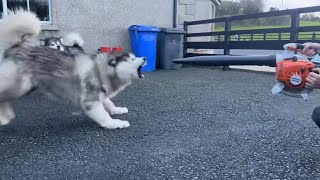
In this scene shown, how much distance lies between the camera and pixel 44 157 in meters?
2.29

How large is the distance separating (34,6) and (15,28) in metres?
4.11

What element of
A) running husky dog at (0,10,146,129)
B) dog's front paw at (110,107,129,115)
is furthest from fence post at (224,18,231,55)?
running husky dog at (0,10,146,129)

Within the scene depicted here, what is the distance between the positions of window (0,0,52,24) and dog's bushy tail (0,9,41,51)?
3.67 m

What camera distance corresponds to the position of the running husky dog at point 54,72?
2.54 meters

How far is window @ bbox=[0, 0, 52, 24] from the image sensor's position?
228 inches

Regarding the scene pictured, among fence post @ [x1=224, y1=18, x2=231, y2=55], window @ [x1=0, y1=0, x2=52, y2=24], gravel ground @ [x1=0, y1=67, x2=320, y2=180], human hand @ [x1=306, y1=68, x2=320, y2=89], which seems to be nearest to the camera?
human hand @ [x1=306, y1=68, x2=320, y2=89]

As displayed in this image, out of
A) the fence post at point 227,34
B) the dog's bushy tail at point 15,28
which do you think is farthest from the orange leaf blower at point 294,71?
the fence post at point 227,34

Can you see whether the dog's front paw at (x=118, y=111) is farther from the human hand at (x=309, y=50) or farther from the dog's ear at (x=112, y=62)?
the human hand at (x=309, y=50)

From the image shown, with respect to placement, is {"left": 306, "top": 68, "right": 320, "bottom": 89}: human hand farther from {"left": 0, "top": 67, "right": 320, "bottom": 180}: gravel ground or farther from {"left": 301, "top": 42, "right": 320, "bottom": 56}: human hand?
{"left": 0, "top": 67, "right": 320, "bottom": 180}: gravel ground

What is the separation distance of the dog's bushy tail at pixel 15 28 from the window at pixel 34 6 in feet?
12.0

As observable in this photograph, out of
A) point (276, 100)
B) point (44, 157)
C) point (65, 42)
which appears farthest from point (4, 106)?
point (276, 100)

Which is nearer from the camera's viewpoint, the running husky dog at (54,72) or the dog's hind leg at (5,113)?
the running husky dog at (54,72)

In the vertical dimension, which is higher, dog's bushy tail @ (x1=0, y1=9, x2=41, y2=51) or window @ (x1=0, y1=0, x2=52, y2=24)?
window @ (x1=0, y1=0, x2=52, y2=24)

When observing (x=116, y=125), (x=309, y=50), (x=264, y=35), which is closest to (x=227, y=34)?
(x=264, y=35)
